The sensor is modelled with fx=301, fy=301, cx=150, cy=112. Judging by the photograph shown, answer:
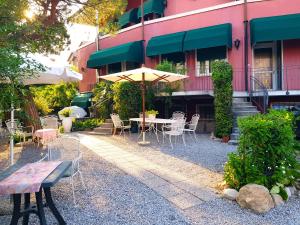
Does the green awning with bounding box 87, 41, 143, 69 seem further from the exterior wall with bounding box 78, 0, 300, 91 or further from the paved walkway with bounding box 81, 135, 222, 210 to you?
the paved walkway with bounding box 81, 135, 222, 210

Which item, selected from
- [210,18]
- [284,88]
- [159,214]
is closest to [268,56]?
[284,88]

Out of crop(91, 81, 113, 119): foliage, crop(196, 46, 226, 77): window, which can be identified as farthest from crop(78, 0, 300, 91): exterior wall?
crop(91, 81, 113, 119): foliage

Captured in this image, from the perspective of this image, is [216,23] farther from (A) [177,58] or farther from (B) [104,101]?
(B) [104,101]

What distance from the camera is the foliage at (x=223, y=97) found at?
1151 centimetres

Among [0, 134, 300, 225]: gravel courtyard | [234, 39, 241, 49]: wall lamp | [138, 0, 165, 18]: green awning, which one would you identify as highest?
[138, 0, 165, 18]: green awning

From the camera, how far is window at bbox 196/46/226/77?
14842mm

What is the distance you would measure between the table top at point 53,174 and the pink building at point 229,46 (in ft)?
31.6

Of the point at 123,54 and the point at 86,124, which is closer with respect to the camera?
the point at 86,124

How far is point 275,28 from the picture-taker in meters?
12.7

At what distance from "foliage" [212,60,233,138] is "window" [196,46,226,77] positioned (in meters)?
3.36

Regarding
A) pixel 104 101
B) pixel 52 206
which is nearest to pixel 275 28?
pixel 104 101

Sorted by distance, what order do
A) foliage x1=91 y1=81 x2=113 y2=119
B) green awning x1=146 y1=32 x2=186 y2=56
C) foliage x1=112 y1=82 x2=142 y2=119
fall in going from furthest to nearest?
1. foliage x1=91 y1=81 x2=113 y2=119
2. green awning x1=146 y1=32 x2=186 y2=56
3. foliage x1=112 y1=82 x2=142 y2=119

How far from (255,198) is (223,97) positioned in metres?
7.04

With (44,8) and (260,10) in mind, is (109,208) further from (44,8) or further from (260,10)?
(260,10)
